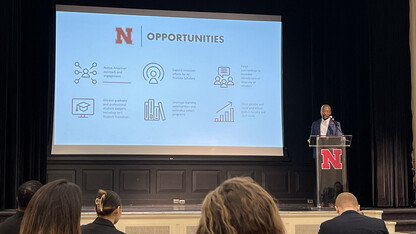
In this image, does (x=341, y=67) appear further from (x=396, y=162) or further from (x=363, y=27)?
(x=396, y=162)

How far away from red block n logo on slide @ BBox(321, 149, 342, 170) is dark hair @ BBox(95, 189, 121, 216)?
11.7ft

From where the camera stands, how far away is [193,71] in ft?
25.1

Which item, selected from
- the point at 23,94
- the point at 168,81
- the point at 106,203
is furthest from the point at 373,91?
the point at 106,203

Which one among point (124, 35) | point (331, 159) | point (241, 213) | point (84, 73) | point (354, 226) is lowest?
point (354, 226)

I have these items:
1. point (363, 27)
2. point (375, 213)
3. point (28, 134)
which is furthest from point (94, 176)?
point (363, 27)

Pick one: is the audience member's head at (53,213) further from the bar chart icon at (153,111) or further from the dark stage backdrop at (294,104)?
the bar chart icon at (153,111)

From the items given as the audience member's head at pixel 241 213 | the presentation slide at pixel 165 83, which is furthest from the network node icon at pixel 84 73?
the audience member's head at pixel 241 213

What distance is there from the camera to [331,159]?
6.12m

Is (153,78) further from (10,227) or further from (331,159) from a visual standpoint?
(10,227)

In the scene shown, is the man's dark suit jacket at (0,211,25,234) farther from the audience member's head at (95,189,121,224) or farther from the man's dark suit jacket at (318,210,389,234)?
the man's dark suit jacket at (318,210,389,234)

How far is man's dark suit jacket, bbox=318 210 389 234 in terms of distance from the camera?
3168 millimetres

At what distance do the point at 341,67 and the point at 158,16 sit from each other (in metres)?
2.62

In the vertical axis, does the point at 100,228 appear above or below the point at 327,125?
below

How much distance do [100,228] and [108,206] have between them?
0.67ft
